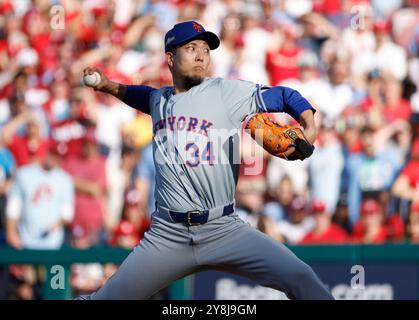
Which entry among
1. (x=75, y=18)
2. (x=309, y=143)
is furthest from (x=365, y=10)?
(x=309, y=143)

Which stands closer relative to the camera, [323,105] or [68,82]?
[323,105]

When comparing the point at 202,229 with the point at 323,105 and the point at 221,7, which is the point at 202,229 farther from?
the point at 221,7

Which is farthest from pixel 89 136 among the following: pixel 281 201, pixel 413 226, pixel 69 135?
pixel 413 226

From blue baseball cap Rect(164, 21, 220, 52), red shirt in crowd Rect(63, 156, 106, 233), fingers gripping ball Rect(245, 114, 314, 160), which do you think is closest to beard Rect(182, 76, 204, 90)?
blue baseball cap Rect(164, 21, 220, 52)

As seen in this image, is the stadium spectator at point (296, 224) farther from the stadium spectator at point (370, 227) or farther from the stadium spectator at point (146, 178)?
the stadium spectator at point (146, 178)

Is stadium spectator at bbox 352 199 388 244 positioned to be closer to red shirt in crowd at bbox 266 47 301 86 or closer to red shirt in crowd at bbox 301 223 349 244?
red shirt in crowd at bbox 301 223 349 244
